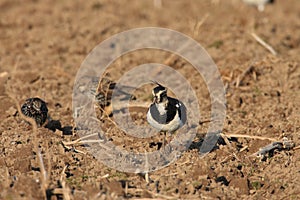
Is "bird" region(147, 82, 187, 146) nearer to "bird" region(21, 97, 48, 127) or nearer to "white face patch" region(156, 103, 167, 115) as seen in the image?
"white face patch" region(156, 103, 167, 115)

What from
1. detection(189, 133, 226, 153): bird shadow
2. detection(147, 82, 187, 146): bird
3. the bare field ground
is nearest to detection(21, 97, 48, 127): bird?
the bare field ground

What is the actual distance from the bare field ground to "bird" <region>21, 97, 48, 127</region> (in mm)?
142

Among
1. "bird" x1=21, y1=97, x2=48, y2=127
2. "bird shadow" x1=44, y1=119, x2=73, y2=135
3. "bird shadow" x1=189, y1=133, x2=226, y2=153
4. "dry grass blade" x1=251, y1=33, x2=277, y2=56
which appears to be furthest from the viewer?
"dry grass blade" x1=251, y1=33, x2=277, y2=56

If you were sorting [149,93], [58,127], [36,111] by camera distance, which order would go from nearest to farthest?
1. [36,111]
2. [58,127]
3. [149,93]

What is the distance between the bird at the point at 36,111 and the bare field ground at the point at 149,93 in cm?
14

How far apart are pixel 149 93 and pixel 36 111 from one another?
1978 mm

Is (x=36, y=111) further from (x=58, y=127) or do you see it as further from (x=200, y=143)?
(x=200, y=143)

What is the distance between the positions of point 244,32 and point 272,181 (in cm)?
488

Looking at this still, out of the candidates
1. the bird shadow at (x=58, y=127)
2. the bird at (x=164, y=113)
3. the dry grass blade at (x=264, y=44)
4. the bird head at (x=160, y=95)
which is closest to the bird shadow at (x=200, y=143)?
the bird at (x=164, y=113)

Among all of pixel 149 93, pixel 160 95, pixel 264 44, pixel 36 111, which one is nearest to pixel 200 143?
pixel 160 95

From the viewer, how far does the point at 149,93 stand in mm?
8273

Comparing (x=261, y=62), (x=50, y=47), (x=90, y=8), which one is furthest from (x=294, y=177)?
(x=90, y=8)

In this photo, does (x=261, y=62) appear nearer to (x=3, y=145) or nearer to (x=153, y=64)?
(x=153, y=64)

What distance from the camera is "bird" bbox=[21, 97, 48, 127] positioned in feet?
22.8
